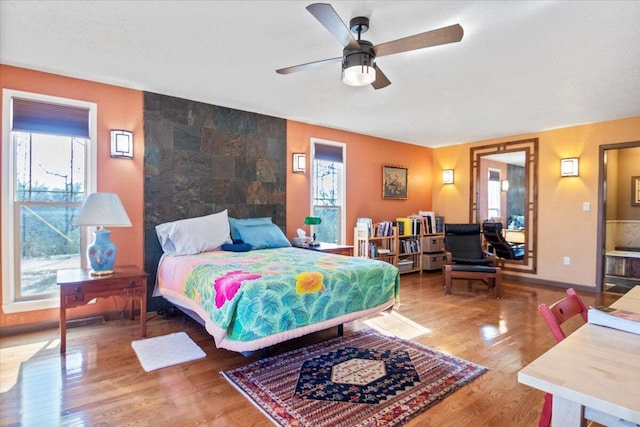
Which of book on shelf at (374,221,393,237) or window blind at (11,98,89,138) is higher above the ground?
window blind at (11,98,89,138)

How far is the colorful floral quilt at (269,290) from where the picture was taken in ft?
7.72

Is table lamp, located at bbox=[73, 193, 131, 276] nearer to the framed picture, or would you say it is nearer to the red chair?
the red chair

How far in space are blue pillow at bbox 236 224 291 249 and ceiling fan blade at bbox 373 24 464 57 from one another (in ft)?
8.21

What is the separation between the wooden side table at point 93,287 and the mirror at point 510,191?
5.78 m

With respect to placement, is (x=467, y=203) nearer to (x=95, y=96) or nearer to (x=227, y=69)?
(x=227, y=69)

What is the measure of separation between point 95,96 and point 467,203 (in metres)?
6.17

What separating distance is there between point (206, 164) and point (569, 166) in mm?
5387

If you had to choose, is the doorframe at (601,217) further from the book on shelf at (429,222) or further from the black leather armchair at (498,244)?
the book on shelf at (429,222)

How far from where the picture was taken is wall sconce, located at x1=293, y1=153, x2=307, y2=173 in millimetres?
5012

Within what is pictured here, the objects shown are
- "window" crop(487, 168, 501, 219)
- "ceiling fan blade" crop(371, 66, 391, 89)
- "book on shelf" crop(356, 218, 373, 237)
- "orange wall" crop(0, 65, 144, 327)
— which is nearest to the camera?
"ceiling fan blade" crop(371, 66, 391, 89)

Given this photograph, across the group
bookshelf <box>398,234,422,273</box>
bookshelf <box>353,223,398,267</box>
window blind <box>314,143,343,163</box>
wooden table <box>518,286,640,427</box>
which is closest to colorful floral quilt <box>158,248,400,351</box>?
wooden table <box>518,286,640,427</box>

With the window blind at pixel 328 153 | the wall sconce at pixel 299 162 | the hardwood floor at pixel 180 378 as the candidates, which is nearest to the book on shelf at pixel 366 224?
the window blind at pixel 328 153

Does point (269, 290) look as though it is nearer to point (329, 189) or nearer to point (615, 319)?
point (615, 319)

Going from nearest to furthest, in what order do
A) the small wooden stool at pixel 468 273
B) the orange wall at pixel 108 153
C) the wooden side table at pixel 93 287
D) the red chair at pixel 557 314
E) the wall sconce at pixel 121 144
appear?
the red chair at pixel 557 314 → the wooden side table at pixel 93 287 → the orange wall at pixel 108 153 → the wall sconce at pixel 121 144 → the small wooden stool at pixel 468 273
